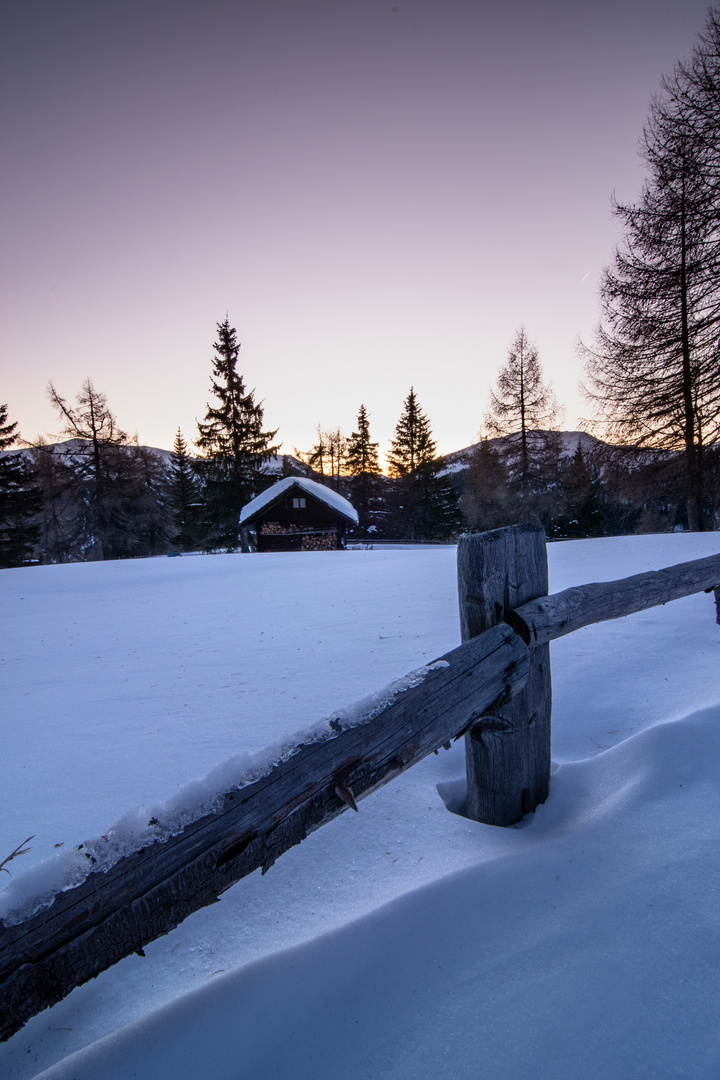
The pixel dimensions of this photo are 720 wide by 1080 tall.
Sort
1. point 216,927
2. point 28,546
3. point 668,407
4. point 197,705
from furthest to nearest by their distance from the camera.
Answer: point 28,546 < point 668,407 < point 197,705 < point 216,927

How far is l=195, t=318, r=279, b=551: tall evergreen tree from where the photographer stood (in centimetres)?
3192

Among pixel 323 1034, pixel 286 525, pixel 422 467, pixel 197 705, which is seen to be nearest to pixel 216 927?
pixel 323 1034

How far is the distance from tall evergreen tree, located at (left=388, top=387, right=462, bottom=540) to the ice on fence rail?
128 feet

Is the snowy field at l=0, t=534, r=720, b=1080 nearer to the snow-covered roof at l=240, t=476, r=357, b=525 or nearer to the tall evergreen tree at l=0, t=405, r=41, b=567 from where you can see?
the snow-covered roof at l=240, t=476, r=357, b=525

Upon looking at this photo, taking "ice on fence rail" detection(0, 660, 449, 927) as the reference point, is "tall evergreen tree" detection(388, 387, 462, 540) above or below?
above

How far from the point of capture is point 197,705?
11.2 feet

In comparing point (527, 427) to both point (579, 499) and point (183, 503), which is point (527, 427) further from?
point (183, 503)

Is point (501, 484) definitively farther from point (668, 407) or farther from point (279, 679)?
point (279, 679)

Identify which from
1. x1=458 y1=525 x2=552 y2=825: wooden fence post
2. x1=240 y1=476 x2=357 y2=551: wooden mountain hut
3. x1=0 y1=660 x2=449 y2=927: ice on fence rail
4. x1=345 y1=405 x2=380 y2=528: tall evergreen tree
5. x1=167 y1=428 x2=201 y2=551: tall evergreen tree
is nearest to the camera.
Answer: x1=0 y1=660 x2=449 y2=927: ice on fence rail

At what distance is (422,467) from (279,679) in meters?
38.3

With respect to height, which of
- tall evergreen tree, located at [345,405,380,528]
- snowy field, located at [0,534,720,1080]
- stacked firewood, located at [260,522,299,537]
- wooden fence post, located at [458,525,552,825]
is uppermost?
tall evergreen tree, located at [345,405,380,528]

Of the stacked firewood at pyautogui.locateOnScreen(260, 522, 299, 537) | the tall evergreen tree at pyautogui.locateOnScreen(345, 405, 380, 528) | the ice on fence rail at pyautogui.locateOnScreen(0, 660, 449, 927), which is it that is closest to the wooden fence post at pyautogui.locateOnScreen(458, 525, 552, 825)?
the ice on fence rail at pyautogui.locateOnScreen(0, 660, 449, 927)

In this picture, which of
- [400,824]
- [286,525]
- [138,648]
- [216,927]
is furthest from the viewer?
[286,525]

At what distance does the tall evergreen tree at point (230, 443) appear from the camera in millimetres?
31922
